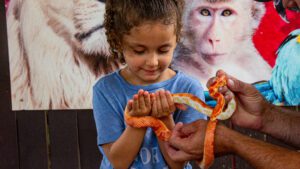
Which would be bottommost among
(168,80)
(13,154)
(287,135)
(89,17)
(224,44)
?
(13,154)

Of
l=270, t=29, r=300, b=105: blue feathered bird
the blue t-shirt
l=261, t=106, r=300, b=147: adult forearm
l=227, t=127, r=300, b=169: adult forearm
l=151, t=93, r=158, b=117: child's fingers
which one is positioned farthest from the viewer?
l=270, t=29, r=300, b=105: blue feathered bird

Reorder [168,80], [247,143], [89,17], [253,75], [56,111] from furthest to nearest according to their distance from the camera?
[56,111], [89,17], [253,75], [168,80], [247,143]

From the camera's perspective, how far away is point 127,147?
1171 millimetres

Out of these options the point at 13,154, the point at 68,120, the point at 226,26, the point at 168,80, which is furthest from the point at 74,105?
the point at 168,80

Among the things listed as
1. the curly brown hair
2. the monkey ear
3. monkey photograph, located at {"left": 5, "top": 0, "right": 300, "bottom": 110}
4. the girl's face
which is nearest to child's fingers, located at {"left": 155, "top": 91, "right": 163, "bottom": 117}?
the girl's face

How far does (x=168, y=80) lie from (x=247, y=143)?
0.32m

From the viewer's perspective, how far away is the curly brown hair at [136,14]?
1.17 meters

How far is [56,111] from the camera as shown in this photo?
91.5 inches

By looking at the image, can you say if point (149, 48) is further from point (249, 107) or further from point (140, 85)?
point (249, 107)

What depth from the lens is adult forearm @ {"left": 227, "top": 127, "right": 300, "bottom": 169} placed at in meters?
1.01

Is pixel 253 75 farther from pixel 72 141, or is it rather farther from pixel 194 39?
pixel 72 141

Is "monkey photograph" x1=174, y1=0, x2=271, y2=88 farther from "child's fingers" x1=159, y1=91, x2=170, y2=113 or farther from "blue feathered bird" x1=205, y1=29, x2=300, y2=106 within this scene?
"child's fingers" x1=159, y1=91, x2=170, y2=113

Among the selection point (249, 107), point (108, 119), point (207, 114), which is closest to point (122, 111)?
point (108, 119)

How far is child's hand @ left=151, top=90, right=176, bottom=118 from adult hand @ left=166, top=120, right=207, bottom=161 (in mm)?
59
